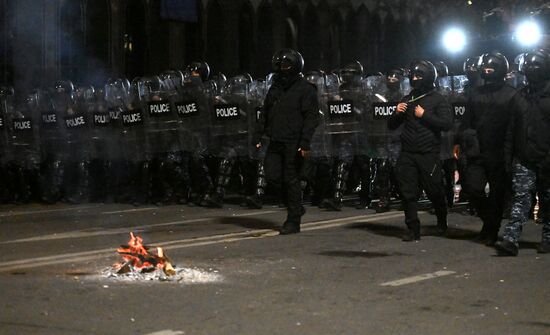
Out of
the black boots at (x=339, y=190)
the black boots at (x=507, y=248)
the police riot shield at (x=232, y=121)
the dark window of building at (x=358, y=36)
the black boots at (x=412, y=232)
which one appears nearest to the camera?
the black boots at (x=507, y=248)

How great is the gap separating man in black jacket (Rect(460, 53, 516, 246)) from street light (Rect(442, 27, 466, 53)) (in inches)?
411

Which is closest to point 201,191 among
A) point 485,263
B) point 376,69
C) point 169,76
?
point 169,76

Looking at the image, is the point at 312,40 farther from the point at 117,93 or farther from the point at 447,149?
the point at 447,149

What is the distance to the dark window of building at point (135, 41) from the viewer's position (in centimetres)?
2516

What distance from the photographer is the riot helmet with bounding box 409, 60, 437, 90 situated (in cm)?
1198

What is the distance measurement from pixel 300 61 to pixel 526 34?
7238 mm

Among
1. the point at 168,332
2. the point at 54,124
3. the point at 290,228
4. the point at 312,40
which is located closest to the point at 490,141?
the point at 290,228

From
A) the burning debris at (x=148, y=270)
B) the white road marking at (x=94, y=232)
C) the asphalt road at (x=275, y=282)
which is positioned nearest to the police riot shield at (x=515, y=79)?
the asphalt road at (x=275, y=282)

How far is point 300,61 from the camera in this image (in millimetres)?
12414

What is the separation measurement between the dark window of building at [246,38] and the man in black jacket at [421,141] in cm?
1632

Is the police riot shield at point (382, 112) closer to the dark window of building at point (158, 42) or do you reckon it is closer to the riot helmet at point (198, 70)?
the riot helmet at point (198, 70)

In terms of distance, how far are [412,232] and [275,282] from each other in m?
3.13

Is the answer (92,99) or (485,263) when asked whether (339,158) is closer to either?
(92,99)

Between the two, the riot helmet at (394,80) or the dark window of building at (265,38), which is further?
the dark window of building at (265,38)
